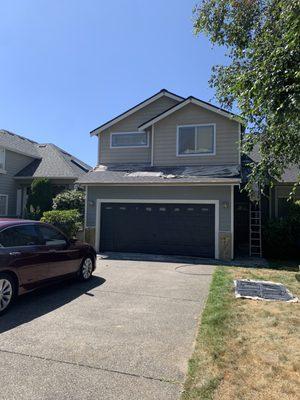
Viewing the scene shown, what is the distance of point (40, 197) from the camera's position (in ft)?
65.8

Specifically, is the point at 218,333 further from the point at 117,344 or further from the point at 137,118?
the point at 137,118

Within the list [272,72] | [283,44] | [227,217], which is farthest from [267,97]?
[227,217]

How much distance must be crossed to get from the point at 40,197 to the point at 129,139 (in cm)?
685

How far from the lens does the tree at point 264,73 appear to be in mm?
4547

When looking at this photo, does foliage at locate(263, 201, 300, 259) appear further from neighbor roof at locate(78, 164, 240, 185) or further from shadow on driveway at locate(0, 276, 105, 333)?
shadow on driveway at locate(0, 276, 105, 333)

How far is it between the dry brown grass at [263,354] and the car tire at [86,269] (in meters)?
3.88

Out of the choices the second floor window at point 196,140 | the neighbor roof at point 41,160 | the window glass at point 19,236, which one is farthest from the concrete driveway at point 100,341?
the neighbor roof at point 41,160

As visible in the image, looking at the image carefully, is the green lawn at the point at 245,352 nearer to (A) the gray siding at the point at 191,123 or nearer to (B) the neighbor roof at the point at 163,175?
(B) the neighbor roof at the point at 163,175

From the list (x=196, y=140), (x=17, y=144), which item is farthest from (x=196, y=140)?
(x=17, y=144)

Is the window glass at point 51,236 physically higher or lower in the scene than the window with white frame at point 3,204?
lower

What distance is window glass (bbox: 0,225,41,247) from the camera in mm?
6297

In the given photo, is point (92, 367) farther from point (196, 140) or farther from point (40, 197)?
point (40, 197)

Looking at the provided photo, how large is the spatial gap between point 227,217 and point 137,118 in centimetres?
735

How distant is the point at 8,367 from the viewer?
4.07 meters
